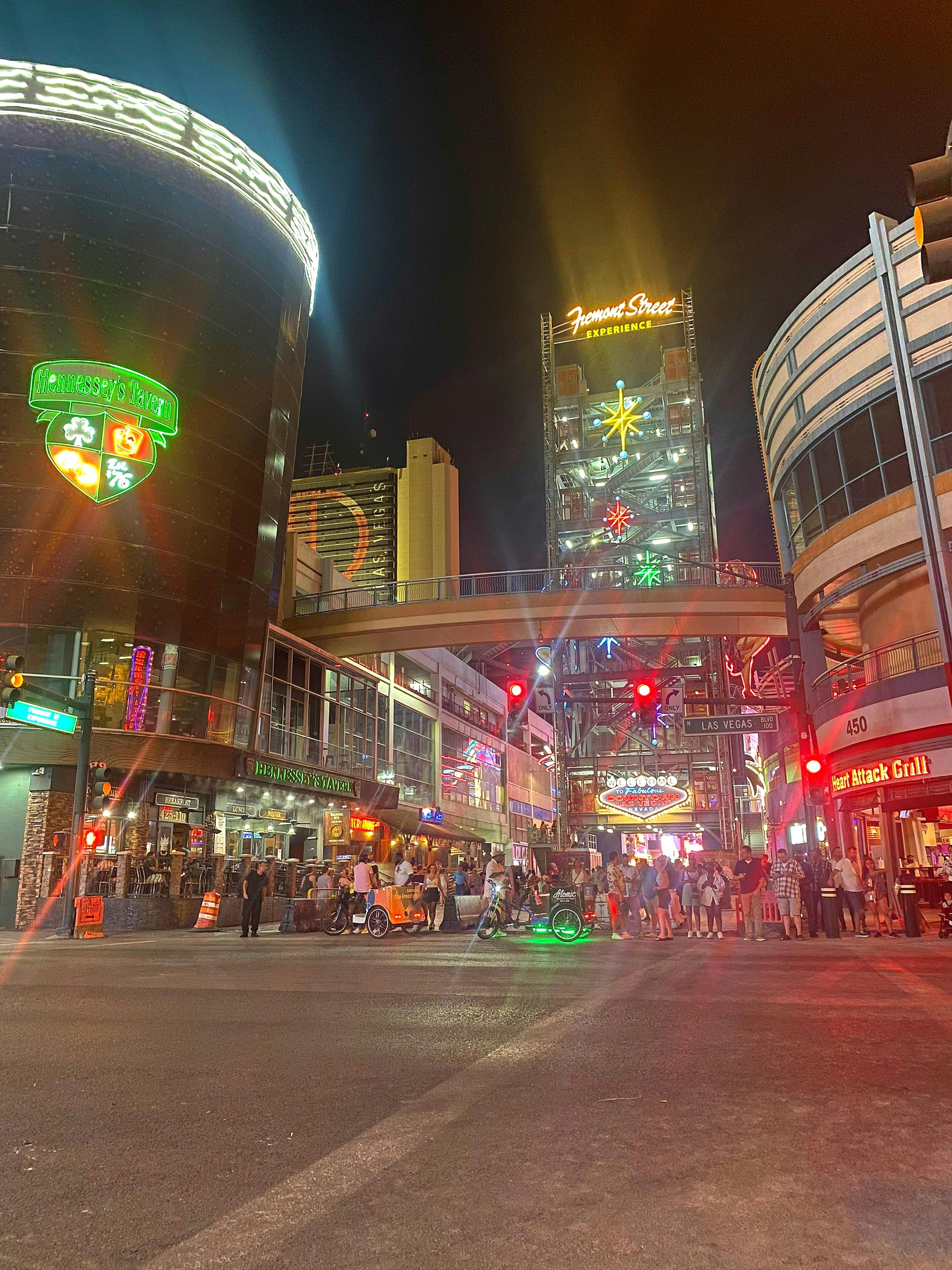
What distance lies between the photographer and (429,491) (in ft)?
325

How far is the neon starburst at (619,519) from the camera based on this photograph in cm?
6469

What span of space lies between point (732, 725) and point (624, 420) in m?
51.7

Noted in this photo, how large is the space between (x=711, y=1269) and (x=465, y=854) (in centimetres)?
5168

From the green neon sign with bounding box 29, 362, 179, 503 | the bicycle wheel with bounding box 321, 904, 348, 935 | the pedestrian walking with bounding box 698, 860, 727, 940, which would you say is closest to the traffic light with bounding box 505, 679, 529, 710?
the pedestrian walking with bounding box 698, 860, 727, 940

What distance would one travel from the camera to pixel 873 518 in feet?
85.0

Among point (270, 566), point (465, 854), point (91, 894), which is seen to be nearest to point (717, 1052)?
point (91, 894)

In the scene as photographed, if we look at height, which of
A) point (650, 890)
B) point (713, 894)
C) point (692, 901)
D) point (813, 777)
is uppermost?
point (813, 777)

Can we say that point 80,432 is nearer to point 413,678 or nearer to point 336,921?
point 336,921

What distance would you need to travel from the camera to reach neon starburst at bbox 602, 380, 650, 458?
6938 cm

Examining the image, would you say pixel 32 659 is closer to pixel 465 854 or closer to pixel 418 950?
pixel 418 950

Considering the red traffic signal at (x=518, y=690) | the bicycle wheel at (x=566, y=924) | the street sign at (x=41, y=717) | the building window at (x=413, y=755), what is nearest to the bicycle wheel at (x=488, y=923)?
the bicycle wheel at (x=566, y=924)

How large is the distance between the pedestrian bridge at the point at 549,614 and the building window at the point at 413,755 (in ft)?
29.6

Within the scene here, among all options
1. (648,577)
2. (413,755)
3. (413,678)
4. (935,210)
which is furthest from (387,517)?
(935,210)

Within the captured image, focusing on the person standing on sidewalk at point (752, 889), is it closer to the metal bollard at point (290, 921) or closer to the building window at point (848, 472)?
the metal bollard at point (290, 921)
